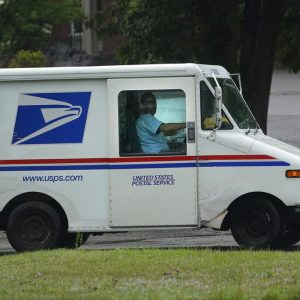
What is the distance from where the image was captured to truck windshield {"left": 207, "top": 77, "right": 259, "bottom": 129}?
40.8 feet

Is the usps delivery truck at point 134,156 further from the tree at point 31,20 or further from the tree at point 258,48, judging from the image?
the tree at point 31,20

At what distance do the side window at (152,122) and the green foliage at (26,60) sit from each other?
2220cm

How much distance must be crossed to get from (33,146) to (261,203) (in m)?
2.98

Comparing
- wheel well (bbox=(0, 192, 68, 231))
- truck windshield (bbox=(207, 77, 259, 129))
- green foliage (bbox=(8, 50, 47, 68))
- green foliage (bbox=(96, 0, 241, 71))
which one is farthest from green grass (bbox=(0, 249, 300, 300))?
green foliage (bbox=(8, 50, 47, 68))

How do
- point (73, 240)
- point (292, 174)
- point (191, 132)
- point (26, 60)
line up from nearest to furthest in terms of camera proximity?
point (292, 174), point (191, 132), point (73, 240), point (26, 60)

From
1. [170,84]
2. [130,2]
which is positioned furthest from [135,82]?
[130,2]

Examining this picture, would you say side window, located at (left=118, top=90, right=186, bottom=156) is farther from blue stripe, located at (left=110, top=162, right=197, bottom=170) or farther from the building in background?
the building in background

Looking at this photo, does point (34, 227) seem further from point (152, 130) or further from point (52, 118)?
point (152, 130)

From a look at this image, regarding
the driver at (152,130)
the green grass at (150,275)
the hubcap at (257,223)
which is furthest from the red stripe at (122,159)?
the green grass at (150,275)

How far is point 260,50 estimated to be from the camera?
→ 1889 cm

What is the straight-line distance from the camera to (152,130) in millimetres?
12320

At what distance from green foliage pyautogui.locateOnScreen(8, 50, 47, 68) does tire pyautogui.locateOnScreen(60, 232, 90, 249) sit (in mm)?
21322

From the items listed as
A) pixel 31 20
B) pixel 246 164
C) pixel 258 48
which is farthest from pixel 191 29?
pixel 31 20

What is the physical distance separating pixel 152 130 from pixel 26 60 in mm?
Result: 22624
